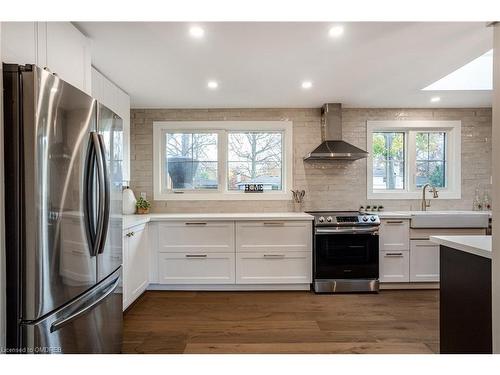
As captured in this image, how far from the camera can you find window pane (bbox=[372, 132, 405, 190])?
4047 millimetres

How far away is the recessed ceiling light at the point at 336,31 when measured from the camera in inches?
75.6

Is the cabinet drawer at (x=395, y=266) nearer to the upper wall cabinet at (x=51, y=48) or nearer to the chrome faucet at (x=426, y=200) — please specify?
the chrome faucet at (x=426, y=200)

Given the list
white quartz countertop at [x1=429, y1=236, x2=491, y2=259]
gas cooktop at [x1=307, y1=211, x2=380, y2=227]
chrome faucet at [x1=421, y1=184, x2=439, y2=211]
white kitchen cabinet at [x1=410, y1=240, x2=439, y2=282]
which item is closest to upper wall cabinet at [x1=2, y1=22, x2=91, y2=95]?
white quartz countertop at [x1=429, y1=236, x2=491, y2=259]

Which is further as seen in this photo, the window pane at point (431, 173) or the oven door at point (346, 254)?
the window pane at point (431, 173)

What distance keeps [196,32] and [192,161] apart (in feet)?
7.25

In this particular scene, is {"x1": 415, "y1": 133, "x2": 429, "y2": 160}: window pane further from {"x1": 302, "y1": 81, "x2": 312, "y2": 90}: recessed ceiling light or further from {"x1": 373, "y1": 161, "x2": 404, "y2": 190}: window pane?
{"x1": 302, "y1": 81, "x2": 312, "y2": 90}: recessed ceiling light

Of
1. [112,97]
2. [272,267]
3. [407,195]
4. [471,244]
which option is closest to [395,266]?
[407,195]

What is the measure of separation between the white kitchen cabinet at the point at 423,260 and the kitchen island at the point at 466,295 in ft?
5.95

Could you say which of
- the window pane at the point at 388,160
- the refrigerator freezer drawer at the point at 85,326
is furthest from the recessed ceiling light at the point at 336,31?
the window pane at the point at 388,160

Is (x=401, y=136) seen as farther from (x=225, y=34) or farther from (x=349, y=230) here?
(x=225, y=34)

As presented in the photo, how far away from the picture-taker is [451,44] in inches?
86.0

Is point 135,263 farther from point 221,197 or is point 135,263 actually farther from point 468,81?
point 468,81

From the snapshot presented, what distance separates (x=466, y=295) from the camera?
1.54m
